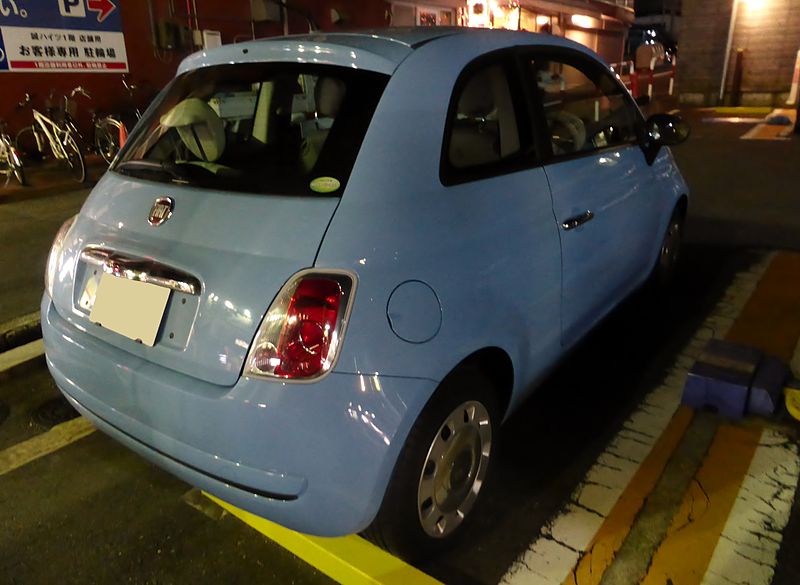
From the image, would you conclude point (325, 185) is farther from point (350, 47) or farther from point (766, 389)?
point (766, 389)

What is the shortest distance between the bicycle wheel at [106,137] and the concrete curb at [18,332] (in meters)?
6.12

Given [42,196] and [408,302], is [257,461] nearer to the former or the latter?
[408,302]

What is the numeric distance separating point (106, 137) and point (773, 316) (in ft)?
30.3

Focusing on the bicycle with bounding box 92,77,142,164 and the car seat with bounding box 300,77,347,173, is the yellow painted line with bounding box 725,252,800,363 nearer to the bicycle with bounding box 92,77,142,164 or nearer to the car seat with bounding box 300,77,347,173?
the car seat with bounding box 300,77,347,173

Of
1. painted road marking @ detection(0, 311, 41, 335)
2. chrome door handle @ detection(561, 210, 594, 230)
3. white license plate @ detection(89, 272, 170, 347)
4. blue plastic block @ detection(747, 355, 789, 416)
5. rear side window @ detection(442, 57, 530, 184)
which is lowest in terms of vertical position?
painted road marking @ detection(0, 311, 41, 335)

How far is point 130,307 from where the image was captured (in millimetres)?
1965

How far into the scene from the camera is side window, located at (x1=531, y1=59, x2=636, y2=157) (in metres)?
2.85

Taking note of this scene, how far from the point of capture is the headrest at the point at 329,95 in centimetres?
207

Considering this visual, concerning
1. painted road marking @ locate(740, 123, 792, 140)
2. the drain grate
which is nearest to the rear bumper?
the drain grate

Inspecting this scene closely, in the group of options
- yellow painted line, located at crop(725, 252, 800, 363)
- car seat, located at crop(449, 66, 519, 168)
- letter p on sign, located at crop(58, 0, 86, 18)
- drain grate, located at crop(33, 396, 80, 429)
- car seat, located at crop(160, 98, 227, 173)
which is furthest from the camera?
letter p on sign, located at crop(58, 0, 86, 18)

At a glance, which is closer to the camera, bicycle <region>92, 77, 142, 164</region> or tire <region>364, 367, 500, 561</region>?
tire <region>364, 367, 500, 561</region>

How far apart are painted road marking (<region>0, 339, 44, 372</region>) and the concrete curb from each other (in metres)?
0.05

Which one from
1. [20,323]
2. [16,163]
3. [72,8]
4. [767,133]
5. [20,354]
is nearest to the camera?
[20,354]

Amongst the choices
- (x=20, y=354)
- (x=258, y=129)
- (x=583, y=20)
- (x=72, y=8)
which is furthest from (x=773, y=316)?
(x=583, y=20)
